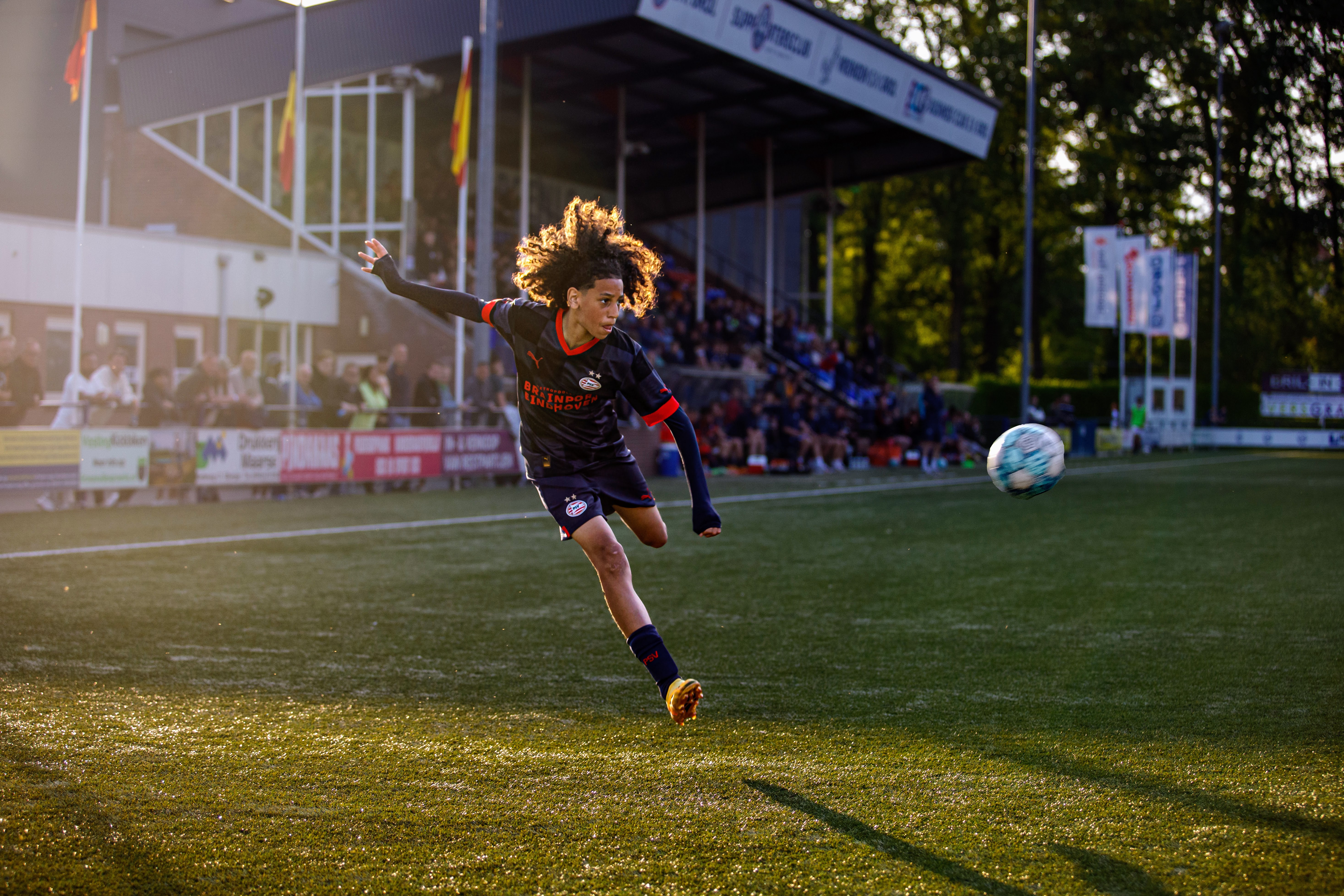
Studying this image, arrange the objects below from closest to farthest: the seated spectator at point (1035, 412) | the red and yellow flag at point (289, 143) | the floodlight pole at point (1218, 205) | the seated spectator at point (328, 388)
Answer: the seated spectator at point (328, 388) < the red and yellow flag at point (289, 143) < the seated spectator at point (1035, 412) < the floodlight pole at point (1218, 205)

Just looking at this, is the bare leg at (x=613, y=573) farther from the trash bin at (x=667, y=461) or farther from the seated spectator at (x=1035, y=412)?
the seated spectator at (x=1035, y=412)

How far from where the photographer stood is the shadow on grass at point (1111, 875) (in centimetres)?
336

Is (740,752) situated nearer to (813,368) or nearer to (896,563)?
(896,563)

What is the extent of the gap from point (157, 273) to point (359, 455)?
8.16 metres

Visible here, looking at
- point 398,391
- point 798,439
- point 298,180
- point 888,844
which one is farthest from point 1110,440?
point 888,844

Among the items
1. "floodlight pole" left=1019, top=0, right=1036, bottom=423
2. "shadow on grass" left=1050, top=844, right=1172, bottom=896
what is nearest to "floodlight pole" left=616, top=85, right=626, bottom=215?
"floodlight pole" left=1019, top=0, right=1036, bottom=423

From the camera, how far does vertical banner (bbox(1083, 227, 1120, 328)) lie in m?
35.3

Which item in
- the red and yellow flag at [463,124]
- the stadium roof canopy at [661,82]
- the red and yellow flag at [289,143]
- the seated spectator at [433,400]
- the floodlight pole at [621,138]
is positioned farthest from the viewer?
the floodlight pole at [621,138]

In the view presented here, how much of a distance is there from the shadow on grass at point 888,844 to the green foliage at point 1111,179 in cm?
4218

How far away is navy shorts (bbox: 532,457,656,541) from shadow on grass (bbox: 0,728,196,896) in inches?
83.8

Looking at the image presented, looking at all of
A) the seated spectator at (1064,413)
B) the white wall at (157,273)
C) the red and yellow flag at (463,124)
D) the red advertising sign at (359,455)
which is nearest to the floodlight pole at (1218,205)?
the seated spectator at (1064,413)

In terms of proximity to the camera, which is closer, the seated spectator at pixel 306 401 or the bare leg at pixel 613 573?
the bare leg at pixel 613 573

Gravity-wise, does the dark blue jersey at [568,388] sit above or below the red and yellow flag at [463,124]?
below

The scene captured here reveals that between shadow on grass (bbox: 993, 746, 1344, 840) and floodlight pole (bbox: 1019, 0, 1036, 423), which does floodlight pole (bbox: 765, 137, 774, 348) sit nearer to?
floodlight pole (bbox: 1019, 0, 1036, 423)
